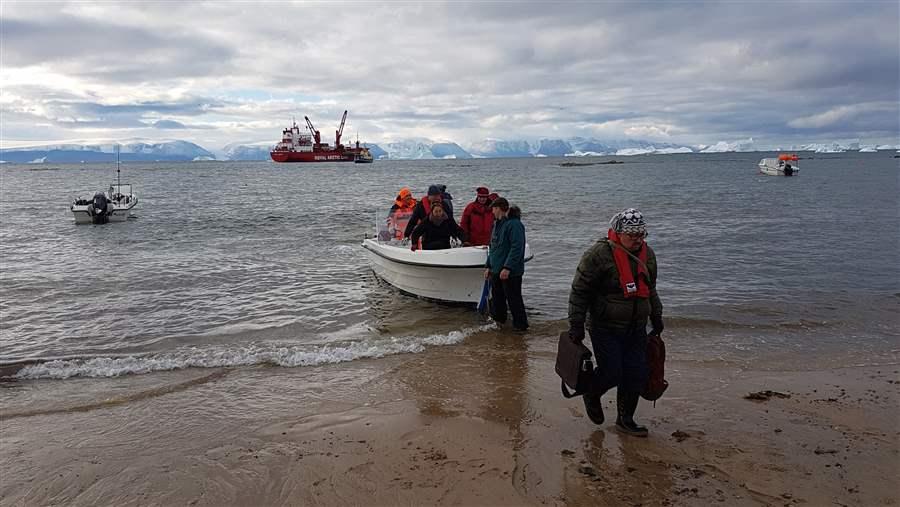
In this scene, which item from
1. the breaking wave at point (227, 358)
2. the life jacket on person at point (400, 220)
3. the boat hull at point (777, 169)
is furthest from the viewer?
the boat hull at point (777, 169)

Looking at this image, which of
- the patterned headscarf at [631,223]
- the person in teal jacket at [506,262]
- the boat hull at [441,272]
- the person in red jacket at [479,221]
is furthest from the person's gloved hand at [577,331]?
the person in red jacket at [479,221]

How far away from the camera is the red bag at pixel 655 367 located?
4.68 meters

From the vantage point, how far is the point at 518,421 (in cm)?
Result: 512

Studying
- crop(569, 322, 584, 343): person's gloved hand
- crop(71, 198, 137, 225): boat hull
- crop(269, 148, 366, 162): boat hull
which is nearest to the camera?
crop(569, 322, 584, 343): person's gloved hand

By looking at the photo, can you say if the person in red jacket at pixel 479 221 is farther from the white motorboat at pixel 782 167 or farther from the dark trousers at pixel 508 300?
the white motorboat at pixel 782 167

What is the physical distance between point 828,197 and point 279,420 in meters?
36.8

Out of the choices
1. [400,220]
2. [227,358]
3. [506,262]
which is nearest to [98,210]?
[400,220]

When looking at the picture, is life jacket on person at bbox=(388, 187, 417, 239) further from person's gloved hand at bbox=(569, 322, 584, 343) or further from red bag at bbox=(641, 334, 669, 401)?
red bag at bbox=(641, 334, 669, 401)

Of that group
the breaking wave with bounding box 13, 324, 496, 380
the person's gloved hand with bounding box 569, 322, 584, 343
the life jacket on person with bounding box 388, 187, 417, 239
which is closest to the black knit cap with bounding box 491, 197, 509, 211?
the breaking wave with bounding box 13, 324, 496, 380

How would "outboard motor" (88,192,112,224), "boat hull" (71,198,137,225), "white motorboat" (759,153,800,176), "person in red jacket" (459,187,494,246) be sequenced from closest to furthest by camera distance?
"person in red jacket" (459,187,494,246), "outboard motor" (88,192,112,224), "boat hull" (71,198,137,225), "white motorboat" (759,153,800,176)

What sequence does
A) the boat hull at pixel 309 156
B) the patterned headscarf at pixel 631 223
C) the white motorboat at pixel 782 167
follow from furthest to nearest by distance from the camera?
the boat hull at pixel 309 156 < the white motorboat at pixel 782 167 < the patterned headscarf at pixel 631 223

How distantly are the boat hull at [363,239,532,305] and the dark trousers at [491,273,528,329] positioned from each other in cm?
64

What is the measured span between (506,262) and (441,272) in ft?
6.13

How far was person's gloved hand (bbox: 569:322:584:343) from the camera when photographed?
452 cm
